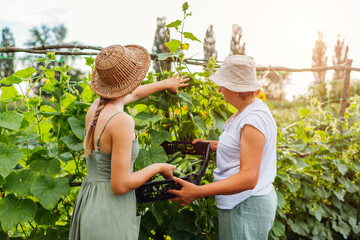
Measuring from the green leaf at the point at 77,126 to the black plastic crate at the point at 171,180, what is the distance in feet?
1.70

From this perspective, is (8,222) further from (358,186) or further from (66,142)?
(358,186)

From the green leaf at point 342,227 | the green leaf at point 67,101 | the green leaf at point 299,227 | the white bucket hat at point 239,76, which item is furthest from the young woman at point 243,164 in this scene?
the green leaf at point 342,227

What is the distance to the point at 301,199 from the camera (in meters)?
3.35

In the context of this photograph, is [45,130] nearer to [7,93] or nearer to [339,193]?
[7,93]

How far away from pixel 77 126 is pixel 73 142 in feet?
0.34

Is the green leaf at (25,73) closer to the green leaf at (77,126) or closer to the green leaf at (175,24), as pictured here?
the green leaf at (77,126)

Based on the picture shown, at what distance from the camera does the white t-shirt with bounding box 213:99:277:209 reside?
170 centimetres

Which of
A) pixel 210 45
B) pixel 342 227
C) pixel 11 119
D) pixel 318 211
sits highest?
pixel 210 45

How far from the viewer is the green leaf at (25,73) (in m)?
2.07

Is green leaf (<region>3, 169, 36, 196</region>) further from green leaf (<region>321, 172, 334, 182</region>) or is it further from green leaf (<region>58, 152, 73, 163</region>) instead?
green leaf (<region>321, 172, 334, 182</region>)

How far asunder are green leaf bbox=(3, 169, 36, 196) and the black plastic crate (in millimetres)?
739

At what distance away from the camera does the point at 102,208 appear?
1632mm

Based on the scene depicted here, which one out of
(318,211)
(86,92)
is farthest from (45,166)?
(318,211)

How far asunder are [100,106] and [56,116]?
0.64 meters
